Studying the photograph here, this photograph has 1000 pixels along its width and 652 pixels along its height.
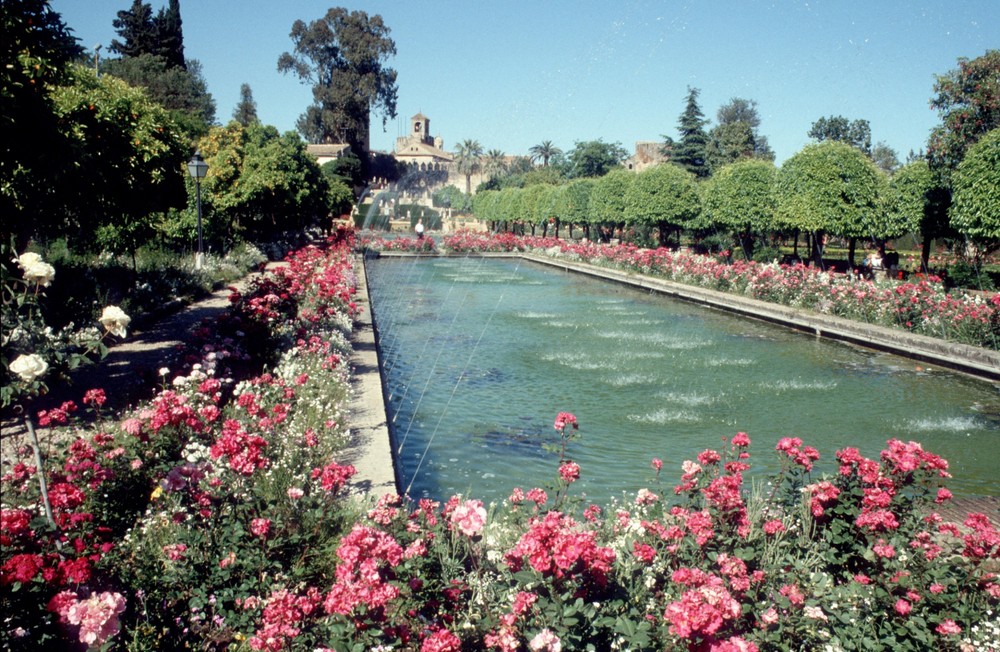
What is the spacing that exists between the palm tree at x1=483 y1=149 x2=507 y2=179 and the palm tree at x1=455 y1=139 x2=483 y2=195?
3762mm

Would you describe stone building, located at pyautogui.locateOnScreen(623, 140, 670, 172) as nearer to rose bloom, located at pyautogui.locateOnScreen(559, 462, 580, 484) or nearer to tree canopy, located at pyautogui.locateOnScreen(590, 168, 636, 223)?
tree canopy, located at pyautogui.locateOnScreen(590, 168, 636, 223)

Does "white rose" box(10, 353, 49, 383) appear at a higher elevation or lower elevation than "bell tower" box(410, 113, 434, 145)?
lower

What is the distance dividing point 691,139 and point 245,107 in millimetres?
47284

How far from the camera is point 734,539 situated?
309 centimetres

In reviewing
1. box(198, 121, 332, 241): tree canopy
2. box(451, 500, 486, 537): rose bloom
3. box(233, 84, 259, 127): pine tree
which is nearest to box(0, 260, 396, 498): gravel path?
box(451, 500, 486, 537): rose bloom

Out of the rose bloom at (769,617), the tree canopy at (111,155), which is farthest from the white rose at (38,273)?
the tree canopy at (111,155)

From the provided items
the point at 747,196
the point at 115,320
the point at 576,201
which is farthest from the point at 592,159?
the point at 115,320

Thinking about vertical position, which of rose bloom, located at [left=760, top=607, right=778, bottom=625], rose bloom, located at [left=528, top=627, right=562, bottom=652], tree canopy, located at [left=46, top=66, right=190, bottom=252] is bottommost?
rose bloom, located at [left=760, top=607, right=778, bottom=625]

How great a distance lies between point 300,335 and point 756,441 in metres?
4.17

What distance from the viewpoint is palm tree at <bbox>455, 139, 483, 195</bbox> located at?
327 ft

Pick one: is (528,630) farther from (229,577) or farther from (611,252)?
(611,252)

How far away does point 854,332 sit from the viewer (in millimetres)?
11805

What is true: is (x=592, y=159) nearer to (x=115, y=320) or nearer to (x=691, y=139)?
(x=691, y=139)

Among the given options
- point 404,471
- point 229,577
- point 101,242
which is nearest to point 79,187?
point 404,471
